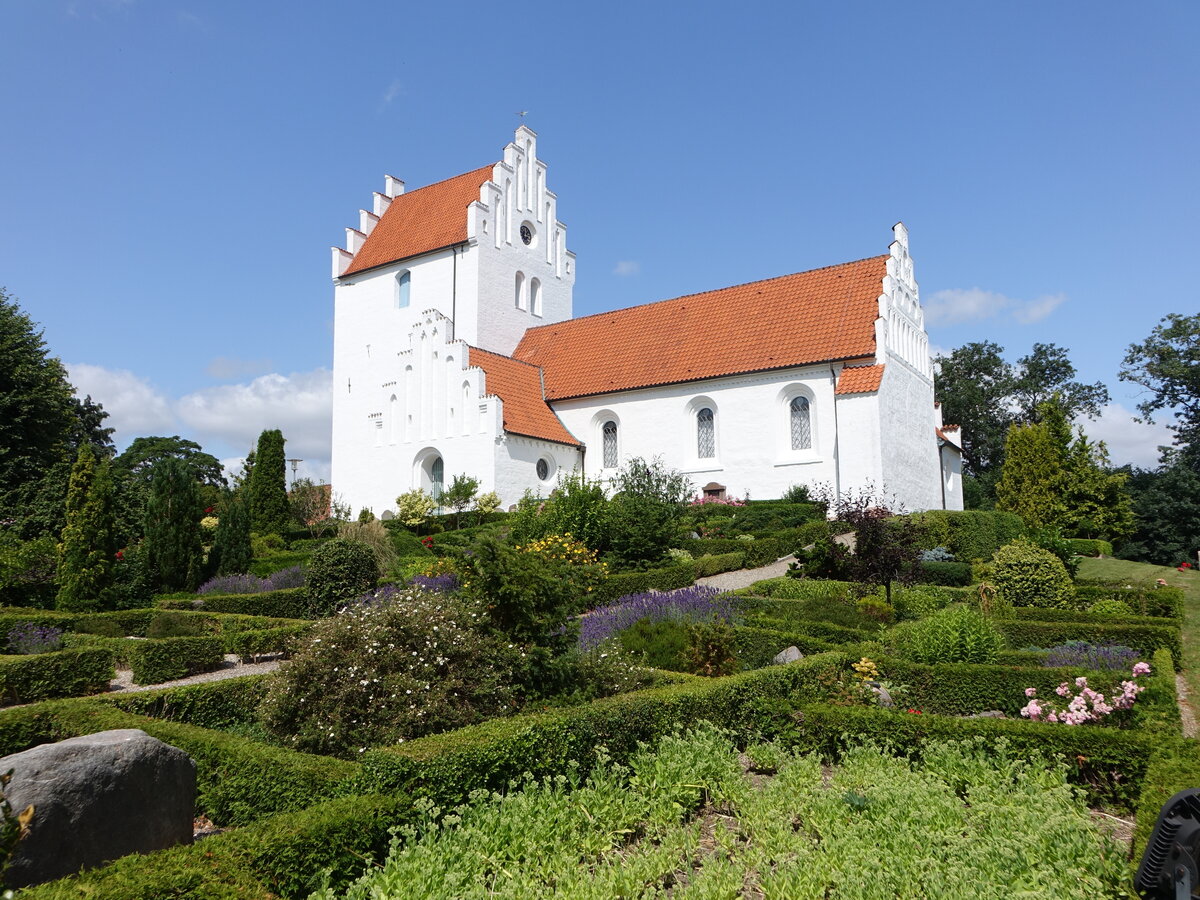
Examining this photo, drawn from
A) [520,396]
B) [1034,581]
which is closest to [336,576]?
[1034,581]

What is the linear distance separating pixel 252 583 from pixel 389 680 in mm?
11580

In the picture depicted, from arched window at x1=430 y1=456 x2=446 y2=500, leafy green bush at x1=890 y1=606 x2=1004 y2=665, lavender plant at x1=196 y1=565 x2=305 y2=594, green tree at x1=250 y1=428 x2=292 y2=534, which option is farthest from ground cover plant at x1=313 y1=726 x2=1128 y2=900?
green tree at x1=250 y1=428 x2=292 y2=534

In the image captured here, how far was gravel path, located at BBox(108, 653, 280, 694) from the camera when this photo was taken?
9.90 meters

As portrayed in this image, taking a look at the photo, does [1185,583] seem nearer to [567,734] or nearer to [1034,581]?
[1034,581]

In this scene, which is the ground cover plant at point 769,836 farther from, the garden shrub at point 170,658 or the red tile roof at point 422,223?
the red tile roof at point 422,223

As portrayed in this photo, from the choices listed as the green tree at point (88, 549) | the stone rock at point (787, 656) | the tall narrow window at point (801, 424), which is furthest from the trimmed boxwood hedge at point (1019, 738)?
the tall narrow window at point (801, 424)

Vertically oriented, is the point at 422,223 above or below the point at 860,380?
above

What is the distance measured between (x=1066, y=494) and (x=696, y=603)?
78.1 ft

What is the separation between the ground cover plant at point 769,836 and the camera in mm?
3859

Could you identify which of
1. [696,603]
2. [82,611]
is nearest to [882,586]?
[696,603]

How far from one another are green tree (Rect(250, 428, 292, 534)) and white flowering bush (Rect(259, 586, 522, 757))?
2144cm

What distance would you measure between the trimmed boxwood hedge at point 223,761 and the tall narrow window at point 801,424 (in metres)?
20.3

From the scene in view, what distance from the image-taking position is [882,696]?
24.7 feet

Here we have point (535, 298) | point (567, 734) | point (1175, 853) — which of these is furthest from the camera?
point (535, 298)
